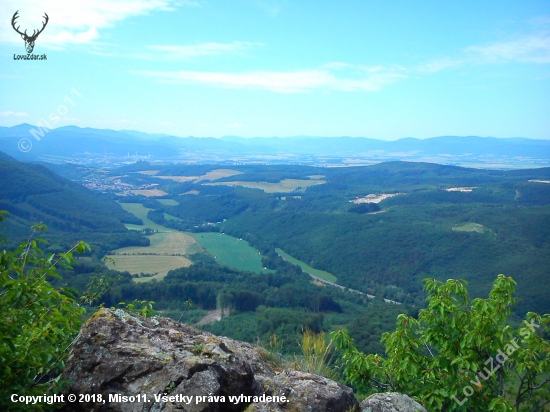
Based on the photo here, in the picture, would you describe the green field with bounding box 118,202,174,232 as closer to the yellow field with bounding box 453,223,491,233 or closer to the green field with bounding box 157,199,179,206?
the green field with bounding box 157,199,179,206

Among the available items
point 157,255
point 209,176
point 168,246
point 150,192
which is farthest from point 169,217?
point 209,176

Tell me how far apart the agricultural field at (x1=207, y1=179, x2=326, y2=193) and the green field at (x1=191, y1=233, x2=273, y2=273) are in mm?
44589

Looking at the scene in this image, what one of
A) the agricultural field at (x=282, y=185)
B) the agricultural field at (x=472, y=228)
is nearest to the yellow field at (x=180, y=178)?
the agricultural field at (x=282, y=185)

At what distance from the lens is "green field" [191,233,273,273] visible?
57.6m

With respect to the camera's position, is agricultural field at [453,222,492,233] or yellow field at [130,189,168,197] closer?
agricultural field at [453,222,492,233]

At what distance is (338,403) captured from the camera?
14.4 feet

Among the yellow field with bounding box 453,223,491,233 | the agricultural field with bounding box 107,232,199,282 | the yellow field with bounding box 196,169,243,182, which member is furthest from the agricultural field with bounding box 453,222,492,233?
the yellow field with bounding box 196,169,243,182

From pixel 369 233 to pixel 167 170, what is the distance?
110915 millimetres

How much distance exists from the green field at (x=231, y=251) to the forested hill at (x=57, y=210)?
11.9 meters

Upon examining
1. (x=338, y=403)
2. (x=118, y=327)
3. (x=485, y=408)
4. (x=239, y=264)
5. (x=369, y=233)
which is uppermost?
(x=118, y=327)

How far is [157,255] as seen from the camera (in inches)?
2148

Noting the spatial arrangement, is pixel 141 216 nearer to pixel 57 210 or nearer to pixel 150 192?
pixel 57 210

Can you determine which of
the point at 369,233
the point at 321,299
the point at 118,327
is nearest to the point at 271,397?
the point at 118,327

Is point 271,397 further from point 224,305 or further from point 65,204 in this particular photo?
point 65,204
